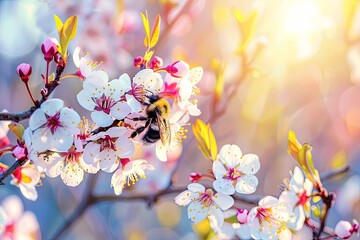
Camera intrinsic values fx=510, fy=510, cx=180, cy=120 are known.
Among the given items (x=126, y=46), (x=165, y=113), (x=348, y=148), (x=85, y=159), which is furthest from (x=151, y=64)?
(x=348, y=148)

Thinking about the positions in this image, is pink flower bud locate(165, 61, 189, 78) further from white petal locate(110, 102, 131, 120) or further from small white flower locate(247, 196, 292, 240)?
small white flower locate(247, 196, 292, 240)

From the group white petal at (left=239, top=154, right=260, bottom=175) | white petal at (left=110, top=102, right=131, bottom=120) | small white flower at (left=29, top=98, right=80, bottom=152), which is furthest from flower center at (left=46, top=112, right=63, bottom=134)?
white petal at (left=239, top=154, right=260, bottom=175)

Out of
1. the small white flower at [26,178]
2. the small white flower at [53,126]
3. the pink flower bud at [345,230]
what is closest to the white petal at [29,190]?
the small white flower at [26,178]

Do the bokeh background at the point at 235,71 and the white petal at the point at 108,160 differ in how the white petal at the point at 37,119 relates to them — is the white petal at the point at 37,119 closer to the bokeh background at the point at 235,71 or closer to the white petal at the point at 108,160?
the white petal at the point at 108,160

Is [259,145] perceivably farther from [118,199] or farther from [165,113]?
[165,113]

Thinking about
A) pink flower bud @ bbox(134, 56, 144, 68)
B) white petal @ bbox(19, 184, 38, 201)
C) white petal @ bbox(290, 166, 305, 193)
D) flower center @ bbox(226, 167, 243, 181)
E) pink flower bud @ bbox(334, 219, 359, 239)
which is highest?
pink flower bud @ bbox(134, 56, 144, 68)
